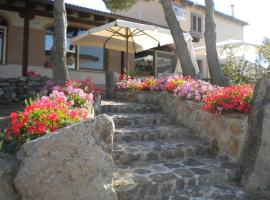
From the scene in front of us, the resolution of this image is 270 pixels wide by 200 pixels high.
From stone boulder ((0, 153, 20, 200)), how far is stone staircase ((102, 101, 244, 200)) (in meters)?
1.24

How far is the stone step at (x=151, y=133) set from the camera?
5.84 m

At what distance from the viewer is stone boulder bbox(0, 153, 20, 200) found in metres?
3.27

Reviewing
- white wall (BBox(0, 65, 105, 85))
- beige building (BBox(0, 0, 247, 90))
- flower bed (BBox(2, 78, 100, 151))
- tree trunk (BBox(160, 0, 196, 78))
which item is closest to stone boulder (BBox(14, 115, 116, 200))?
flower bed (BBox(2, 78, 100, 151))

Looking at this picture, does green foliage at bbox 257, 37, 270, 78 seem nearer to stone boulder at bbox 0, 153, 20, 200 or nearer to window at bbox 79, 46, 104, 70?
window at bbox 79, 46, 104, 70

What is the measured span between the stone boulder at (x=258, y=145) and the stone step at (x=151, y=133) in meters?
1.54

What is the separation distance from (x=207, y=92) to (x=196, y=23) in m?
17.9

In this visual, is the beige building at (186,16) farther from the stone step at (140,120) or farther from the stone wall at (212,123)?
the stone step at (140,120)

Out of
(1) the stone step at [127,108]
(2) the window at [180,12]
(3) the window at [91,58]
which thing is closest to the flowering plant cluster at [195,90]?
(1) the stone step at [127,108]

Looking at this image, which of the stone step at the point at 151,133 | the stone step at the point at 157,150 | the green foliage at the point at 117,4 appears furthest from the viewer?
the green foliage at the point at 117,4

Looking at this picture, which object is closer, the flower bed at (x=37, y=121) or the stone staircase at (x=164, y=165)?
the flower bed at (x=37, y=121)

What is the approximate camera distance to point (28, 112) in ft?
13.8

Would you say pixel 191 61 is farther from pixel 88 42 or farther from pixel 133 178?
pixel 133 178

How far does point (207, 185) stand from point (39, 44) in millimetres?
10261

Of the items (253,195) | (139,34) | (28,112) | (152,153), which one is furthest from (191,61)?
(28,112)
